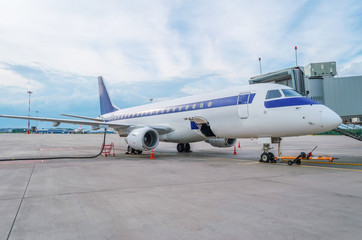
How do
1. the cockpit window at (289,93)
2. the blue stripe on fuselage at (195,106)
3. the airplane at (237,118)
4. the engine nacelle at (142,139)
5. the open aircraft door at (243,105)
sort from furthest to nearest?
the engine nacelle at (142,139) → the blue stripe on fuselage at (195,106) → the open aircraft door at (243,105) → the cockpit window at (289,93) → the airplane at (237,118)

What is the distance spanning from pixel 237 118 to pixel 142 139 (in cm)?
475

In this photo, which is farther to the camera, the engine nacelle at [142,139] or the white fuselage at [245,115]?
the engine nacelle at [142,139]

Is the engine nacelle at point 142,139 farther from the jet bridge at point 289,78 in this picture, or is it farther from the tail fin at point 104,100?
the tail fin at point 104,100

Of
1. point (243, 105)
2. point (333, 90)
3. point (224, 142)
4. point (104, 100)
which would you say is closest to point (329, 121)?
point (243, 105)

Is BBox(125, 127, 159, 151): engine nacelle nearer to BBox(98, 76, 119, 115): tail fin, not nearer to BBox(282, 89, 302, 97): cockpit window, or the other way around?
BBox(282, 89, 302, 97): cockpit window

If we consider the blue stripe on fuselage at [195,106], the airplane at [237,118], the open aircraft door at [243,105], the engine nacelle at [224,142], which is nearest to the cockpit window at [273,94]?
the airplane at [237,118]

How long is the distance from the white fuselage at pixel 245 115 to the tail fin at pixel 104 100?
7.54m

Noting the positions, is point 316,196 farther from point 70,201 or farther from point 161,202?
point 70,201

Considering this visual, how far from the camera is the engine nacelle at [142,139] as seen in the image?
41.1ft

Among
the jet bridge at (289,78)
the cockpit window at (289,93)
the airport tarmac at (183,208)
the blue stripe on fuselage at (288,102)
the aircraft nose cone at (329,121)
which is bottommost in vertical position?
the airport tarmac at (183,208)

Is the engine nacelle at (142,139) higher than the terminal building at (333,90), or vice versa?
→ the terminal building at (333,90)

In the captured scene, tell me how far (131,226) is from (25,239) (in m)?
1.22

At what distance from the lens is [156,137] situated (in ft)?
43.0

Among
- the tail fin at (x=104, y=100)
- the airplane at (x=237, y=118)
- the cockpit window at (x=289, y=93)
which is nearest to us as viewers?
the airplane at (x=237, y=118)
